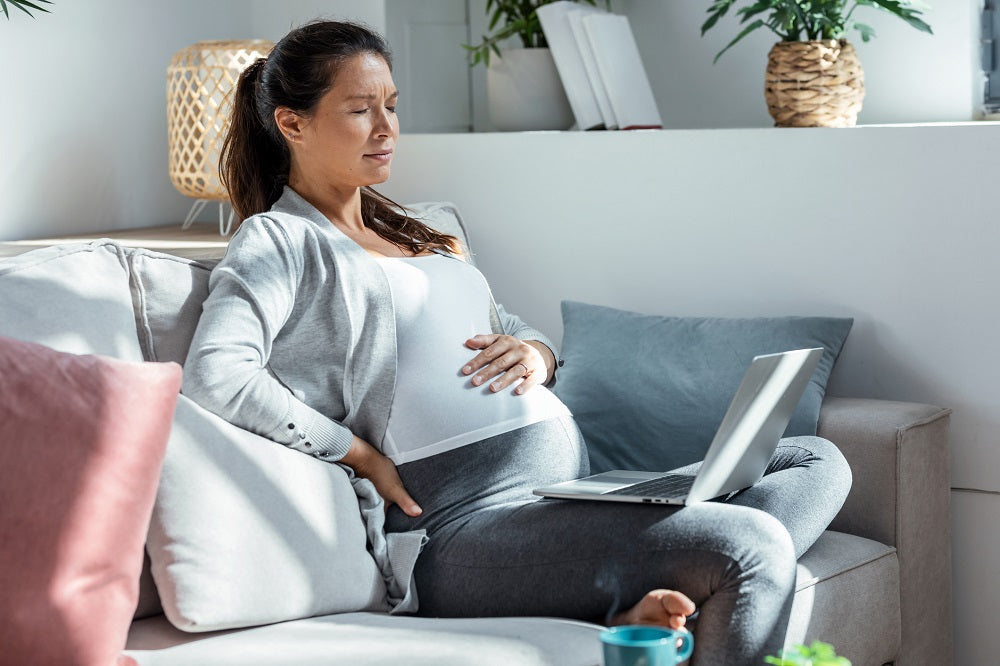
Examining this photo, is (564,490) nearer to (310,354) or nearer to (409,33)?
(310,354)

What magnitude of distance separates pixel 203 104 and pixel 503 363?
0.96 meters

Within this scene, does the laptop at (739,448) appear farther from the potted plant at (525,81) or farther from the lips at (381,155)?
the potted plant at (525,81)

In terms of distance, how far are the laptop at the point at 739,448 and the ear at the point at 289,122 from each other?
26.0 inches

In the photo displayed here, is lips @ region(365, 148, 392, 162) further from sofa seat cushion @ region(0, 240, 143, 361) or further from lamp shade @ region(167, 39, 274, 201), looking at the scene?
lamp shade @ region(167, 39, 274, 201)

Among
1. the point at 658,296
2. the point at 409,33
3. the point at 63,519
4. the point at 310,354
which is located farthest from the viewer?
the point at 409,33

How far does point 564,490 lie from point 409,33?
5.06 feet

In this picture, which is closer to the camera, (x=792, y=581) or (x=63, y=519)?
(x=63, y=519)

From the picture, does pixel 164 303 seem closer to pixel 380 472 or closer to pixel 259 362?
pixel 259 362

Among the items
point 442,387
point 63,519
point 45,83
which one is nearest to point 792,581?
point 442,387

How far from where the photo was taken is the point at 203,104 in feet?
8.05

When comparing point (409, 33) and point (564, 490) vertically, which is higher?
point (409, 33)

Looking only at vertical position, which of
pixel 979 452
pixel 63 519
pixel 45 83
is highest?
pixel 45 83

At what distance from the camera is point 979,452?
216 cm

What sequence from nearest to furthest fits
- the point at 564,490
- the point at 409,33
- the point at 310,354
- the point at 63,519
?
the point at 63,519 → the point at 564,490 → the point at 310,354 → the point at 409,33
